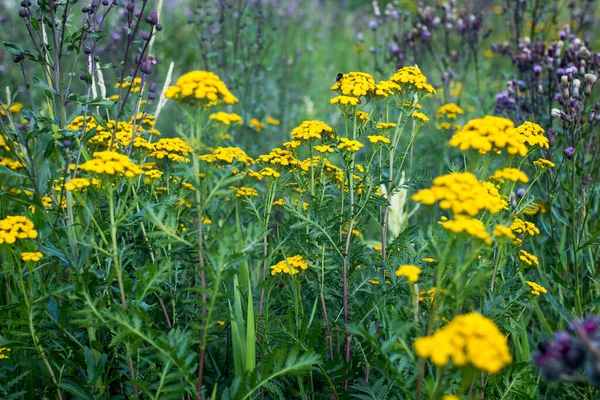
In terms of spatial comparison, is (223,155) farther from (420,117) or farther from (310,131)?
(420,117)

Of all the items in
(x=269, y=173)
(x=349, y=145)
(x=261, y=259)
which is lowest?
(x=261, y=259)

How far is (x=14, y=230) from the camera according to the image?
1.96 meters

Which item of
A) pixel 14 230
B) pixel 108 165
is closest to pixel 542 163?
pixel 108 165

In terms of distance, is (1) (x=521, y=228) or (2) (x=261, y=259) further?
(2) (x=261, y=259)

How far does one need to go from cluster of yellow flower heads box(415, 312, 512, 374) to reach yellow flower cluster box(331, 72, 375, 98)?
1356 millimetres

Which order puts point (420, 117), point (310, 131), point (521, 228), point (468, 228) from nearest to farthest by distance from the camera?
point (468, 228) < point (521, 228) < point (310, 131) < point (420, 117)

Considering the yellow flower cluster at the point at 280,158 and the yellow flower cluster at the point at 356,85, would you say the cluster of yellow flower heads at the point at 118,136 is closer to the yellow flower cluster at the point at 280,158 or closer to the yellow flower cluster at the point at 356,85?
the yellow flower cluster at the point at 280,158

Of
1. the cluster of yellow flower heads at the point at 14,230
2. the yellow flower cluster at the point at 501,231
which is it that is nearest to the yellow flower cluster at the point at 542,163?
the yellow flower cluster at the point at 501,231

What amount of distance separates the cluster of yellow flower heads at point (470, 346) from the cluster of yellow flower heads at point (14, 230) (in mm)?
1390

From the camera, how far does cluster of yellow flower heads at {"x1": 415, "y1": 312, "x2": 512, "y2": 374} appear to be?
122 centimetres

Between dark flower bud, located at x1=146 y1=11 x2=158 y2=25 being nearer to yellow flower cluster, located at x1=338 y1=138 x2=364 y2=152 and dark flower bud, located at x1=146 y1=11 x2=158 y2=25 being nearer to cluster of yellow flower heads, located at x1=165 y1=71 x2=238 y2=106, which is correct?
cluster of yellow flower heads, located at x1=165 y1=71 x2=238 y2=106

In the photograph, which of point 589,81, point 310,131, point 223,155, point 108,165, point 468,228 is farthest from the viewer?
point 589,81

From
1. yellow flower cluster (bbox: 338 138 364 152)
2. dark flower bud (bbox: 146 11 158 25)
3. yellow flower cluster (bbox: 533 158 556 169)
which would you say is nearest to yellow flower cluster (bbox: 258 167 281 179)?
yellow flower cluster (bbox: 338 138 364 152)

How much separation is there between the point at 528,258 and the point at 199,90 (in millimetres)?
1630
